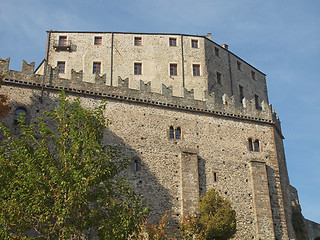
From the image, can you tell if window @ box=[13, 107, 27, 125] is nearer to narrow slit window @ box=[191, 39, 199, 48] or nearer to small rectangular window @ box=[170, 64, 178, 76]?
small rectangular window @ box=[170, 64, 178, 76]

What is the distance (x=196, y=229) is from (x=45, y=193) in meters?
10.6

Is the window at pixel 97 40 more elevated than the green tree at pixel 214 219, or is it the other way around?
the window at pixel 97 40

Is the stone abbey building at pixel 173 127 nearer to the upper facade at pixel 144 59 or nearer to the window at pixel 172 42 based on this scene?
the upper facade at pixel 144 59

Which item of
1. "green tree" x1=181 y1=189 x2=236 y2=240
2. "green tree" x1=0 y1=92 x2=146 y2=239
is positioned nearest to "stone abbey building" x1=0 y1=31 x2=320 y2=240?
"green tree" x1=181 y1=189 x2=236 y2=240

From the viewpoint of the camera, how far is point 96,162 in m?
18.7

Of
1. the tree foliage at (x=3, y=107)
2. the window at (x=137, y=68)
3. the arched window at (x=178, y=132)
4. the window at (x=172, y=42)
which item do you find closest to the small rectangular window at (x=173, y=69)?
the window at (x=172, y=42)

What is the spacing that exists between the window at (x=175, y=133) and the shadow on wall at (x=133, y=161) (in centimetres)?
276

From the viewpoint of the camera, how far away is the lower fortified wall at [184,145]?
28516 millimetres

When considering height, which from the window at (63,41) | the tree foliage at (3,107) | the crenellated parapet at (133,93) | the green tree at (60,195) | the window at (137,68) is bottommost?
the green tree at (60,195)

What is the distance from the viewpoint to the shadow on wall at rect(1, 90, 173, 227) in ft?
91.2

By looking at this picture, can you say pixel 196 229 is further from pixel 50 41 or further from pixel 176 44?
pixel 50 41

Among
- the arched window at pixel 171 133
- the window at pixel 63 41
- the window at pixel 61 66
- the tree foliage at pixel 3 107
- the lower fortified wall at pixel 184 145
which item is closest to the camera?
the tree foliage at pixel 3 107

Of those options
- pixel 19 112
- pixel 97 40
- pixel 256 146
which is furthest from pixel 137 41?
pixel 19 112

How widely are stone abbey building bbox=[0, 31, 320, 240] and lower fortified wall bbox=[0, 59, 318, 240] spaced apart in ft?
0.21
